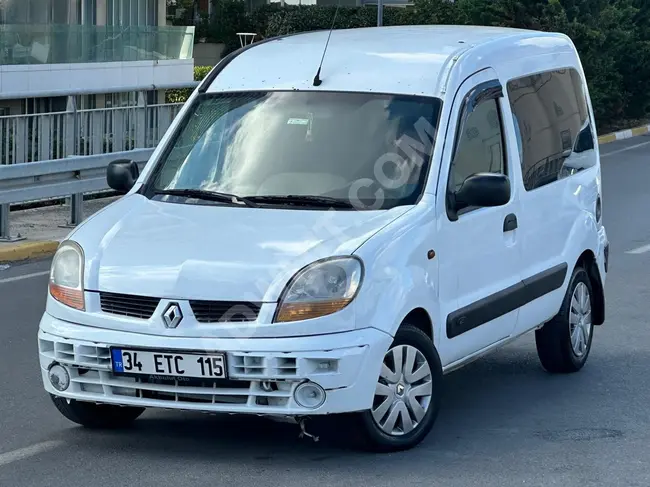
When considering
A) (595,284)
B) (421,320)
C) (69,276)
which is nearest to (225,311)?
(69,276)

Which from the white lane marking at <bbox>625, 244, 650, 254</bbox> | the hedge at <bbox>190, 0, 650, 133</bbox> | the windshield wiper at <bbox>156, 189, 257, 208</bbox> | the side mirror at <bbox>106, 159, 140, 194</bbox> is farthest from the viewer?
the hedge at <bbox>190, 0, 650, 133</bbox>

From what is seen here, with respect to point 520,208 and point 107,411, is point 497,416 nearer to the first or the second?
point 520,208

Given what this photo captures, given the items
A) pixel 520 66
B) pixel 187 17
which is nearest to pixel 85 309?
pixel 520 66

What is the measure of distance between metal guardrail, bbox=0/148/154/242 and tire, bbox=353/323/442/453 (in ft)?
23.2

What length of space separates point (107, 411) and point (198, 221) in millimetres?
965

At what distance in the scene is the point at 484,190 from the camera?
6594 millimetres

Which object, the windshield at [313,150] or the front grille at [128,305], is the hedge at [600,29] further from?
the front grille at [128,305]

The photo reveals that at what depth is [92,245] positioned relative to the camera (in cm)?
627

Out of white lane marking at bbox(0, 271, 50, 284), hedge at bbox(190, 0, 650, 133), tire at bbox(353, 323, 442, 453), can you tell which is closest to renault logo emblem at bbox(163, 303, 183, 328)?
tire at bbox(353, 323, 442, 453)

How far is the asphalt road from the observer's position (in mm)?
5977

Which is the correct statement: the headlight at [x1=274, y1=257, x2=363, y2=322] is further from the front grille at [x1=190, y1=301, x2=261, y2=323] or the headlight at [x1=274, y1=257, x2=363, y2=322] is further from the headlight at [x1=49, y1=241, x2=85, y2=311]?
the headlight at [x1=49, y1=241, x2=85, y2=311]

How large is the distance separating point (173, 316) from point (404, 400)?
1064mm

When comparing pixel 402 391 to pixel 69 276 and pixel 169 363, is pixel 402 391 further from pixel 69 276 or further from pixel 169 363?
pixel 69 276

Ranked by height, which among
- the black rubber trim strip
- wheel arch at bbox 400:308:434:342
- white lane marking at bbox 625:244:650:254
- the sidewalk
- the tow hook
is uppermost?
wheel arch at bbox 400:308:434:342
